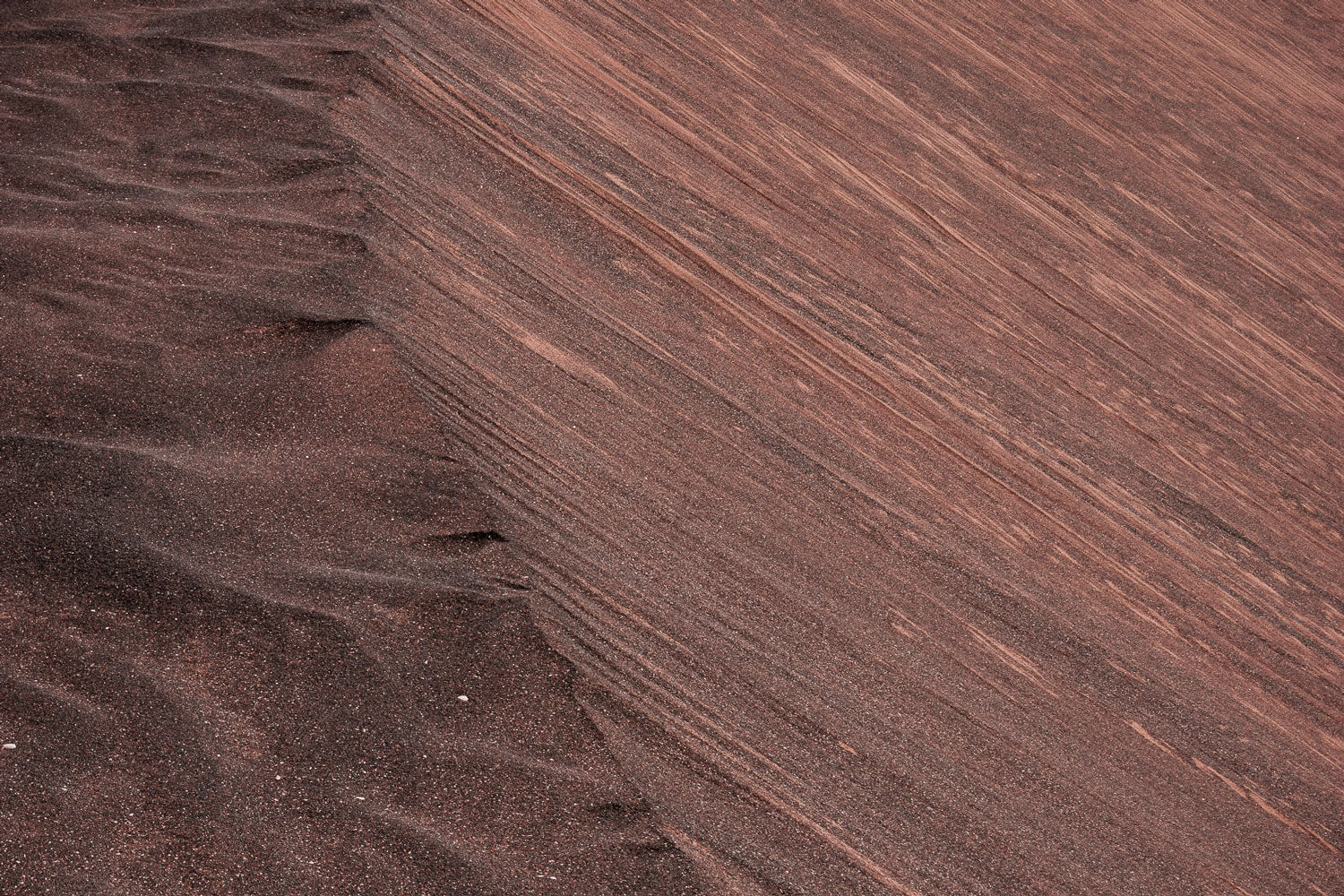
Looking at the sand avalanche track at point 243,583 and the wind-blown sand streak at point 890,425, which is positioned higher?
the wind-blown sand streak at point 890,425

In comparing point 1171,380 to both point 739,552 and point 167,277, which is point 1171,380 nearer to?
point 739,552

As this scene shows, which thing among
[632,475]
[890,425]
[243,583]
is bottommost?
[243,583]

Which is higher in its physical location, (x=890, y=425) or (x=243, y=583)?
(x=890, y=425)

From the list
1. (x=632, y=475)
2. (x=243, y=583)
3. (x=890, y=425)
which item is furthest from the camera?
(x=890, y=425)

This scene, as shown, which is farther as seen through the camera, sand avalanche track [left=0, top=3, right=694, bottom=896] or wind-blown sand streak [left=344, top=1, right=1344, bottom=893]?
wind-blown sand streak [left=344, top=1, right=1344, bottom=893]

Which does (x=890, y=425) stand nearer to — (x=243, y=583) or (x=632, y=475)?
(x=632, y=475)

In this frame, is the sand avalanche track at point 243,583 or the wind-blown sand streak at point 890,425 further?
the wind-blown sand streak at point 890,425

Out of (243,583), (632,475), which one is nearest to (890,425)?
(632,475)

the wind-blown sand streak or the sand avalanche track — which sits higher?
the wind-blown sand streak
